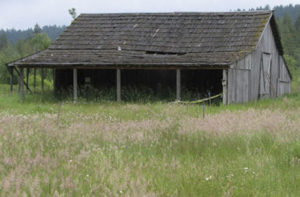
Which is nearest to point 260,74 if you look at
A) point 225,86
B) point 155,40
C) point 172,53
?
point 172,53

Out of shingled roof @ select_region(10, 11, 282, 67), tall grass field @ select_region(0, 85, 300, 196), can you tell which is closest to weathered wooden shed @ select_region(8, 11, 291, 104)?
shingled roof @ select_region(10, 11, 282, 67)

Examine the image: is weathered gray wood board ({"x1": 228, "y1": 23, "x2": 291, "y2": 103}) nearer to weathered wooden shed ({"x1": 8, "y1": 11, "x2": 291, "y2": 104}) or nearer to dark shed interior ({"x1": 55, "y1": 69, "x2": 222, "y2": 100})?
weathered wooden shed ({"x1": 8, "y1": 11, "x2": 291, "y2": 104})

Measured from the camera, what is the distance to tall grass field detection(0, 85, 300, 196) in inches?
184

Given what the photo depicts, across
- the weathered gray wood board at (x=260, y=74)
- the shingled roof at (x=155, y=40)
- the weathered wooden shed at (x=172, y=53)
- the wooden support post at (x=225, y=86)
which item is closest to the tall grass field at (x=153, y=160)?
the wooden support post at (x=225, y=86)

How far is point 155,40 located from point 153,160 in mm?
17633

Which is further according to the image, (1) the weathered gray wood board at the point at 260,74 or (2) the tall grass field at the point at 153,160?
(1) the weathered gray wood board at the point at 260,74

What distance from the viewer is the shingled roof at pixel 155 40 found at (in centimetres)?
2033

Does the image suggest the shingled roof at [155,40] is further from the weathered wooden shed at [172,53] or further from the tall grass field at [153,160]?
the tall grass field at [153,160]

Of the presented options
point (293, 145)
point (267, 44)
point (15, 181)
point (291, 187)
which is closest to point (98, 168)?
point (15, 181)

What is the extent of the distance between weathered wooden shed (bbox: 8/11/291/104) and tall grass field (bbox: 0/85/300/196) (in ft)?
36.5

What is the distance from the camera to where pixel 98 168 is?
5277mm

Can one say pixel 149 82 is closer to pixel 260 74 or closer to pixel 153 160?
pixel 260 74

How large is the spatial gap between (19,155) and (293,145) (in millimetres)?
3732

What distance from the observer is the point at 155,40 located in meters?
23.2
